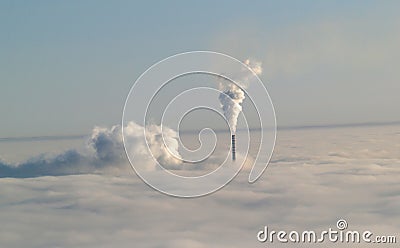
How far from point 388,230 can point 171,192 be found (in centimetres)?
9383

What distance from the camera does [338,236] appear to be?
267ft

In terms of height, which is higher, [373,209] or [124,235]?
[373,209]

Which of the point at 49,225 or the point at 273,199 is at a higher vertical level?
the point at 273,199

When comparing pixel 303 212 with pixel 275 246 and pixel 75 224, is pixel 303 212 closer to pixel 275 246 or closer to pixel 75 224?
pixel 275 246

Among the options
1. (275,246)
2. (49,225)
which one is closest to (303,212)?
(275,246)

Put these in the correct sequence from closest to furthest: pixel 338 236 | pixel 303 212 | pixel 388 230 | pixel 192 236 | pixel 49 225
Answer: pixel 338 236 < pixel 388 230 < pixel 192 236 < pixel 303 212 < pixel 49 225

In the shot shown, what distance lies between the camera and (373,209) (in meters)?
156

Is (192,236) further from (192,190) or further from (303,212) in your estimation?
(303,212)

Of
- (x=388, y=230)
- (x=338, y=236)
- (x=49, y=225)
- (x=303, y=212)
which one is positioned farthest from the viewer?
(x=49, y=225)

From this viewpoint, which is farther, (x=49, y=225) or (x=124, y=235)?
(x=49, y=225)

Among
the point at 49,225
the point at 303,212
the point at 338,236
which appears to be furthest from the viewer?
the point at 49,225

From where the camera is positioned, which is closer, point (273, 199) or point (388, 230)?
point (388, 230)

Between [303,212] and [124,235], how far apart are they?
67953 mm

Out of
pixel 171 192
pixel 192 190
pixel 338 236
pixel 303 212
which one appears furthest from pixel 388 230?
pixel 171 192
